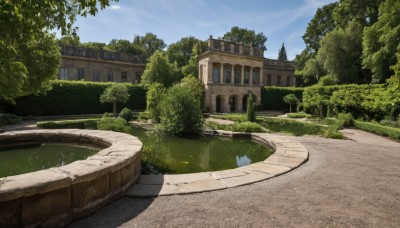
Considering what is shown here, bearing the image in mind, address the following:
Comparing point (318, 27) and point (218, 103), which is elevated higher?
point (318, 27)

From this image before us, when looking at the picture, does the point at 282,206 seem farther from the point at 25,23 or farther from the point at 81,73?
the point at 81,73

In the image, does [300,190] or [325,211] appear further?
[300,190]

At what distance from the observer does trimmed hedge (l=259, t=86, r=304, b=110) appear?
35188mm

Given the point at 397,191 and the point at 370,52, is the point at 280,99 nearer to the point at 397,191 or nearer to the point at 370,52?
the point at 370,52

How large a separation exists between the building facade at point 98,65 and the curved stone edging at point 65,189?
33.5 meters

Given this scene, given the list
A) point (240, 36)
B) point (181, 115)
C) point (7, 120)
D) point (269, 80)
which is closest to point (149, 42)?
point (240, 36)

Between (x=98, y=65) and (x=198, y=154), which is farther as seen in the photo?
(x=98, y=65)

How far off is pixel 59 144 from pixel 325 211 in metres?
6.57

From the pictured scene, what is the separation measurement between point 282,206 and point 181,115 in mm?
8788

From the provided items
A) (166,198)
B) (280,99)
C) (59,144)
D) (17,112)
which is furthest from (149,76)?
(166,198)

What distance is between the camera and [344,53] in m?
30.5

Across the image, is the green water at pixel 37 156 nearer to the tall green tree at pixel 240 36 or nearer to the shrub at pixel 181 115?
the shrub at pixel 181 115

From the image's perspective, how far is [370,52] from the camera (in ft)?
82.3

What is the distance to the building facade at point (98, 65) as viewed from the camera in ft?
111
